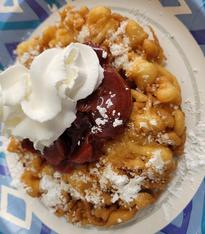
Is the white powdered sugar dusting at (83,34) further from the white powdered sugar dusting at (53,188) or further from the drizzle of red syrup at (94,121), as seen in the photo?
the white powdered sugar dusting at (53,188)

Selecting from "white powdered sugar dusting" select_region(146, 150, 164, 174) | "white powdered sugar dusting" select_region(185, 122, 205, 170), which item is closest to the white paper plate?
"white powdered sugar dusting" select_region(185, 122, 205, 170)

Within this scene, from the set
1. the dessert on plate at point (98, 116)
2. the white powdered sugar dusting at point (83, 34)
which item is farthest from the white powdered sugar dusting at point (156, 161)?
the white powdered sugar dusting at point (83, 34)

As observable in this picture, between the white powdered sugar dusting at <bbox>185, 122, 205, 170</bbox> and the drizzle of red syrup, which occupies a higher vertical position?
the drizzle of red syrup

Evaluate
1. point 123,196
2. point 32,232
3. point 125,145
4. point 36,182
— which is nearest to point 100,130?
point 125,145

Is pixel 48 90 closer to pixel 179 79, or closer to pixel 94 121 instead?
pixel 94 121

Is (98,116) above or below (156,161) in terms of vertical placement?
above

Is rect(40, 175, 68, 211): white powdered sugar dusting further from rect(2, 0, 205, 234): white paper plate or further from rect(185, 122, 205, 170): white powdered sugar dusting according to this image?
rect(185, 122, 205, 170): white powdered sugar dusting

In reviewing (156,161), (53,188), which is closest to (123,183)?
(156,161)
